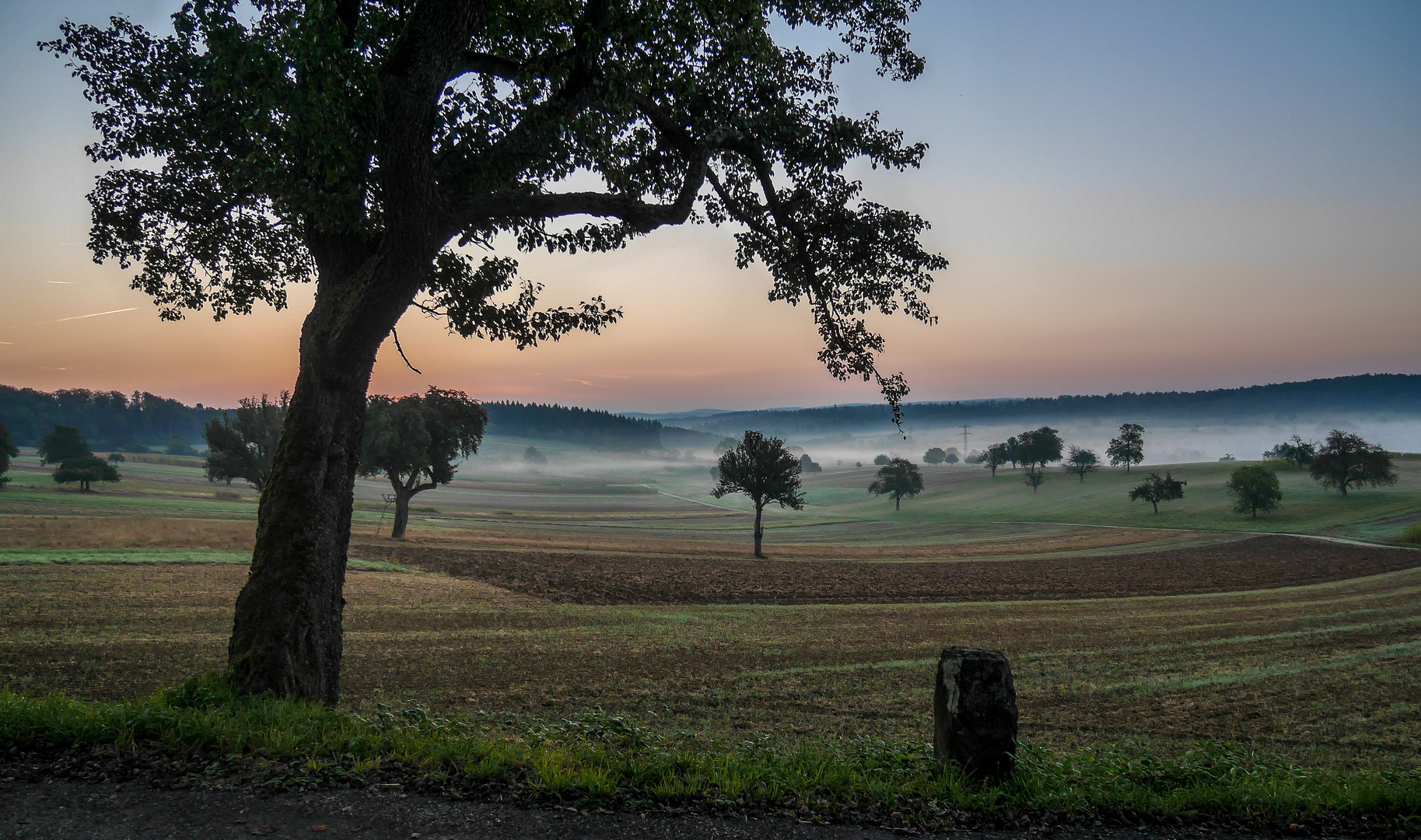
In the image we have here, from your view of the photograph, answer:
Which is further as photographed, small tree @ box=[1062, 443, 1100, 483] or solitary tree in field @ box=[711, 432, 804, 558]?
small tree @ box=[1062, 443, 1100, 483]

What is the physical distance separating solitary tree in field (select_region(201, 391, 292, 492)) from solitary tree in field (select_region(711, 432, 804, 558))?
115ft

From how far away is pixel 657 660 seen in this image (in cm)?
1662

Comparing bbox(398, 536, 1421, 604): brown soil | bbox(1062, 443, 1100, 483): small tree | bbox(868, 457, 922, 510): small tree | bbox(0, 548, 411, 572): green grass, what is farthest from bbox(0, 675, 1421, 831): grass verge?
bbox(1062, 443, 1100, 483): small tree

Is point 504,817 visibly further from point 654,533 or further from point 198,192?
point 654,533

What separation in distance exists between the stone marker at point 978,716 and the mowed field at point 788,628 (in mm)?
2101

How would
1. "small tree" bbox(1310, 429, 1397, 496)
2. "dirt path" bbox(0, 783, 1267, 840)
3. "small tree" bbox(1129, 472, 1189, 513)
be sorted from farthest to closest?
"small tree" bbox(1129, 472, 1189, 513)
"small tree" bbox(1310, 429, 1397, 496)
"dirt path" bbox(0, 783, 1267, 840)

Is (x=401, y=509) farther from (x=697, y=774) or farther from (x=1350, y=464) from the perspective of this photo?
(x=1350, y=464)

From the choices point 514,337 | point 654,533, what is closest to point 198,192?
point 514,337

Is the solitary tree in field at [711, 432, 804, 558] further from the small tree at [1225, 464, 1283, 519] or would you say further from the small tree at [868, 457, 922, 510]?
the small tree at [1225, 464, 1283, 519]

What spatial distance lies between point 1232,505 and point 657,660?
84292mm

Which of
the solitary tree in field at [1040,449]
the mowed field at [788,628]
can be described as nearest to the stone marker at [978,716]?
the mowed field at [788,628]

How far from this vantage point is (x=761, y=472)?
5375cm

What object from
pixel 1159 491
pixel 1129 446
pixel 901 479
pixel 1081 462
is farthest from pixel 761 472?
pixel 1081 462

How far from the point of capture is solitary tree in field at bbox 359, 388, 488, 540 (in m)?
42.8
